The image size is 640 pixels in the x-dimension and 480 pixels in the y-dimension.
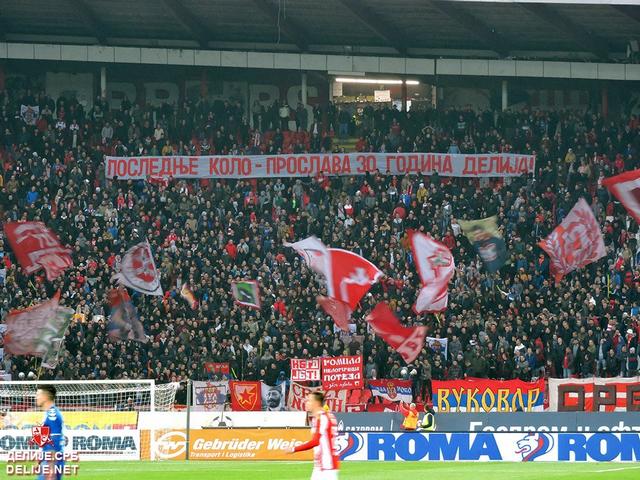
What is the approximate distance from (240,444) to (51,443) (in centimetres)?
1437

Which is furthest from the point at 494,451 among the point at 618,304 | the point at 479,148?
the point at 479,148

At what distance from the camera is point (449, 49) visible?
170 feet

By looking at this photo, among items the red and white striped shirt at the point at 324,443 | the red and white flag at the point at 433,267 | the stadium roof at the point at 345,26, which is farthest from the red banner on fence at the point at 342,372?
the red and white striped shirt at the point at 324,443

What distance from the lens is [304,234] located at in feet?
139

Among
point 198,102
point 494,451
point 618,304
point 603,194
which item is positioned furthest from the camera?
point 198,102

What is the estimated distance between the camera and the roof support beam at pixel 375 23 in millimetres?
46531

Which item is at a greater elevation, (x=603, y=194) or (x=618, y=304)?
(x=603, y=194)

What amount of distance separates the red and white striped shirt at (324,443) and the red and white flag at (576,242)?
70.9 ft

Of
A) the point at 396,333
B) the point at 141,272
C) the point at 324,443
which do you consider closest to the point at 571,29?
the point at 396,333

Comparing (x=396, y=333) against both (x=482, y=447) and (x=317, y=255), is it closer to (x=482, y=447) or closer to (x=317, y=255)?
(x=317, y=255)

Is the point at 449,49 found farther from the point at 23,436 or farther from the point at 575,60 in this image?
the point at 23,436

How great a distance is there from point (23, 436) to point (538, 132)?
2366 centimetres

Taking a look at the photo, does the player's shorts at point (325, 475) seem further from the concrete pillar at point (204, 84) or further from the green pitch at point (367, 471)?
the concrete pillar at point (204, 84)

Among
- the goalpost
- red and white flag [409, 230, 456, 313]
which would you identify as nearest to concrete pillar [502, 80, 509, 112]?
red and white flag [409, 230, 456, 313]
